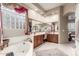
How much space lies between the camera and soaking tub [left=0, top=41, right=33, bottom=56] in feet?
6.93

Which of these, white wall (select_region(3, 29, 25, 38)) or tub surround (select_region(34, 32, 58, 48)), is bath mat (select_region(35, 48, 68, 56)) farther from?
white wall (select_region(3, 29, 25, 38))

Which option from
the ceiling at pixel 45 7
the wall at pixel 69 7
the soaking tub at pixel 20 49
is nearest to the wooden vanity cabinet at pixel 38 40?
the soaking tub at pixel 20 49

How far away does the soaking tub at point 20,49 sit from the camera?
2113 millimetres

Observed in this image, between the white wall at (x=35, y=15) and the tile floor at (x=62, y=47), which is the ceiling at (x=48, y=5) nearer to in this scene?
the white wall at (x=35, y=15)

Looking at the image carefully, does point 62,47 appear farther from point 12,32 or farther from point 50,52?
point 12,32

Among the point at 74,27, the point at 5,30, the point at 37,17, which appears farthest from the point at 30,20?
the point at 74,27

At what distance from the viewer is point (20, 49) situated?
222cm

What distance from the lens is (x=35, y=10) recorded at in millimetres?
2299


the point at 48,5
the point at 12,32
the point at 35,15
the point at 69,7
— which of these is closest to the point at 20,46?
the point at 12,32

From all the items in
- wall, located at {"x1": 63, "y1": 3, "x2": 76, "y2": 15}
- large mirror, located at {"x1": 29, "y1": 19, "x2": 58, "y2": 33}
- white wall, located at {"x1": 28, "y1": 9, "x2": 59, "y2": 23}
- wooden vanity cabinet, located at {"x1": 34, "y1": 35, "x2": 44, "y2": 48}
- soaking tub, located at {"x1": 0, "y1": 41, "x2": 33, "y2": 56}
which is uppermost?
wall, located at {"x1": 63, "y1": 3, "x2": 76, "y2": 15}

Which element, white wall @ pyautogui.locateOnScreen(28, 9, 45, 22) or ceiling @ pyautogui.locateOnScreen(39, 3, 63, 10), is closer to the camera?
ceiling @ pyautogui.locateOnScreen(39, 3, 63, 10)

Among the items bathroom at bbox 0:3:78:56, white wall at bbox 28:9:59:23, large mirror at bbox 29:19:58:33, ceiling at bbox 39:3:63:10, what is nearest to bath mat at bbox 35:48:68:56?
bathroom at bbox 0:3:78:56

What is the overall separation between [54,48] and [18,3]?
1238 mm

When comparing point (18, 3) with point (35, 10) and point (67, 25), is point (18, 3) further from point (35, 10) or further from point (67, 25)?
point (67, 25)
